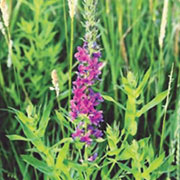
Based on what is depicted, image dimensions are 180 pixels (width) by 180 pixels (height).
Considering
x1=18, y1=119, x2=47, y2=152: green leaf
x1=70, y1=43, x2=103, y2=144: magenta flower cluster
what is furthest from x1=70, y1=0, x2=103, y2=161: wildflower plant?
x1=18, y1=119, x2=47, y2=152: green leaf

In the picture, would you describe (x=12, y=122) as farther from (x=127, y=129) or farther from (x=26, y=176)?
(x=127, y=129)

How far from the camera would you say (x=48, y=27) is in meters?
2.08

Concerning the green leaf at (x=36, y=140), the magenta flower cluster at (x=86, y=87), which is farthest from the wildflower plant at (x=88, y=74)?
the green leaf at (x=36, y=140)

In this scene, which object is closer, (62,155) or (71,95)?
(62,155)

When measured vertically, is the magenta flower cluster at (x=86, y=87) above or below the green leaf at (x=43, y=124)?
above

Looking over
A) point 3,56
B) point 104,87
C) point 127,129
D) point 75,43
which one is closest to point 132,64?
point 104,87

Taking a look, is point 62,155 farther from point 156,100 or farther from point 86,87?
point 156,100

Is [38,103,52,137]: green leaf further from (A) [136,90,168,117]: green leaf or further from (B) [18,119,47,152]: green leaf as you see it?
(A) [136,90,168,117]: green leaf

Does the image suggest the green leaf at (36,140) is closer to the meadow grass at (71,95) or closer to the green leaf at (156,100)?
the meadow grass at (71,95)

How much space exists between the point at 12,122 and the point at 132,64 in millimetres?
646

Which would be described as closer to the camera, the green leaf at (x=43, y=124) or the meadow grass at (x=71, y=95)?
the green leaf at (x=43, y=124)

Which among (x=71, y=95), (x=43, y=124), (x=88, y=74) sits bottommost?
(x=71, y=95)

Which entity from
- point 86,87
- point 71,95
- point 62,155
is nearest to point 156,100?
point 86,87

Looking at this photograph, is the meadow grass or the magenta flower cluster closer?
the magenta flower cluster
